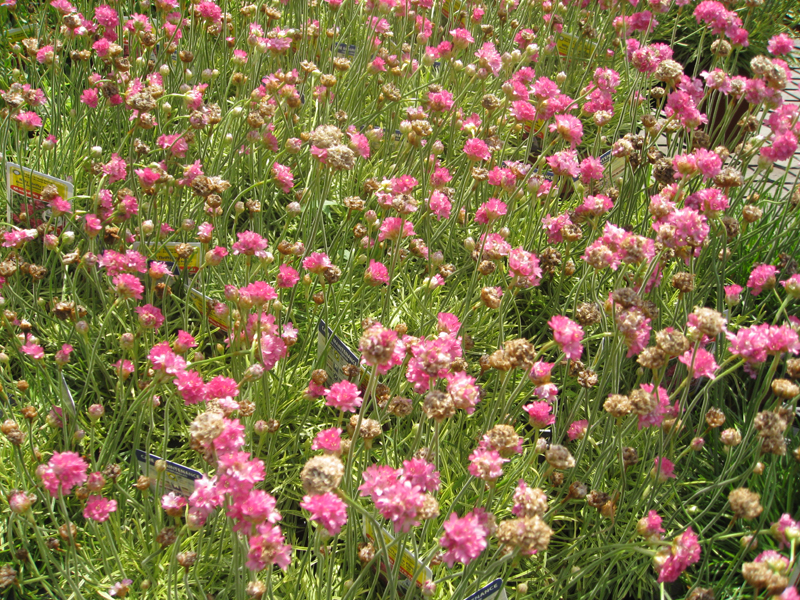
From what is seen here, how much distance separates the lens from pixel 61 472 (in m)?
0.92

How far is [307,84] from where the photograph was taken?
80.3 inches

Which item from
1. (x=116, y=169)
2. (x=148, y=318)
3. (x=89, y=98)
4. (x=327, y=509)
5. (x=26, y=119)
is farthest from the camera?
(x=89, y=98)

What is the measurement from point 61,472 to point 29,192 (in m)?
0.81

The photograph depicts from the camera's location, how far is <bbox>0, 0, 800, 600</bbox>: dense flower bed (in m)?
0.93

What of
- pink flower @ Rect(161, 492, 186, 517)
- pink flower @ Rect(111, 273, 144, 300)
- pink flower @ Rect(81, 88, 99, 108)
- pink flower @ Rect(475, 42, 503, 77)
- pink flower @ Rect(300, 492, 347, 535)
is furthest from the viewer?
pink flower @ Rect(475, 42, 503, 77)

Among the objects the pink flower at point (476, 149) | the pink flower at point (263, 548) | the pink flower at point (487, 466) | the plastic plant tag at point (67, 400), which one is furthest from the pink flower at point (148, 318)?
the pink flower at point (476, 149)

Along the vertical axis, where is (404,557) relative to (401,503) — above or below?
below

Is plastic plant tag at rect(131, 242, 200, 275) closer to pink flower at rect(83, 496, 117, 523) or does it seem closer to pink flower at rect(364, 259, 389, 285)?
pink flower at rect(364, 259, 389, 285)

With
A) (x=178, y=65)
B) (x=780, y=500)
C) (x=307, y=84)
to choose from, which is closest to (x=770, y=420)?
(x=780, y=500)

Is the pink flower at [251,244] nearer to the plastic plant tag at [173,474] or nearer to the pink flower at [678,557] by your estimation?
the plastic plant tag at [173,474]

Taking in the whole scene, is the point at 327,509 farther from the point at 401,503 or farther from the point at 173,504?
the point at 173,504

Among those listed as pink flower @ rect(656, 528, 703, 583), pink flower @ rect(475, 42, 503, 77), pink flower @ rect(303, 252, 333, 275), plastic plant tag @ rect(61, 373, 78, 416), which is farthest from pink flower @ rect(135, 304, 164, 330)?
pink flower @ rect(475, 42, 503, 77)

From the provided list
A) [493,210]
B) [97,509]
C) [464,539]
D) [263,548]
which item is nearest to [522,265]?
[493,210]

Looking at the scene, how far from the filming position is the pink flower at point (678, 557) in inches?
35.7
